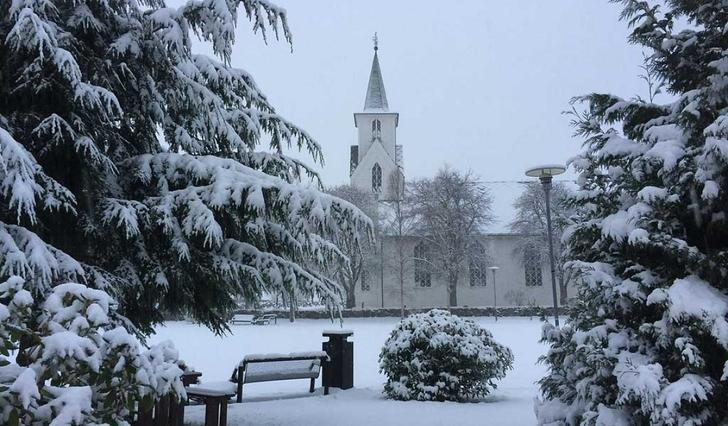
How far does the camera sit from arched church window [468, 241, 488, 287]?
150 feet

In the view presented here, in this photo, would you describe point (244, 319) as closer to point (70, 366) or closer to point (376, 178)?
point (376, 178)

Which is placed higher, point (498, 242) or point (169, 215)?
point (498, 242)

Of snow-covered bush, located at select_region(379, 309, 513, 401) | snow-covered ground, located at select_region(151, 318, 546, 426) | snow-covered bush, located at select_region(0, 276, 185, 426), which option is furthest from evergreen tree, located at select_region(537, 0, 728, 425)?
snow-covered bush, located at select_region(379, 309, 513, 401)

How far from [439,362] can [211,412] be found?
379cm

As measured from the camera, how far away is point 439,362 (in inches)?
333

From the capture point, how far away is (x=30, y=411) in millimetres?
2338

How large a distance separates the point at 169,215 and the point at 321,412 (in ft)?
12.4

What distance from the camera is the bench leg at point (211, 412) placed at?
218 inches

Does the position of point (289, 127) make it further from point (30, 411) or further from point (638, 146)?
point (30, 411)

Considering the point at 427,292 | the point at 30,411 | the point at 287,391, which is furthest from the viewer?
the point at 427,292

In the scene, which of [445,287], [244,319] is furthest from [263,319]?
[445,287]

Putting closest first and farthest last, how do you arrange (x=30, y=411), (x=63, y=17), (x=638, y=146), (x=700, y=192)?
(x=30, y=411), (x=700, y=192), (x=638, y=146), (x=63, y=17)

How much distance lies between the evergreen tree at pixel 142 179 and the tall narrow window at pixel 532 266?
142 ft

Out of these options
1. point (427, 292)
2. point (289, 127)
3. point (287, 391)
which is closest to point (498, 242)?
point (427, 292)
